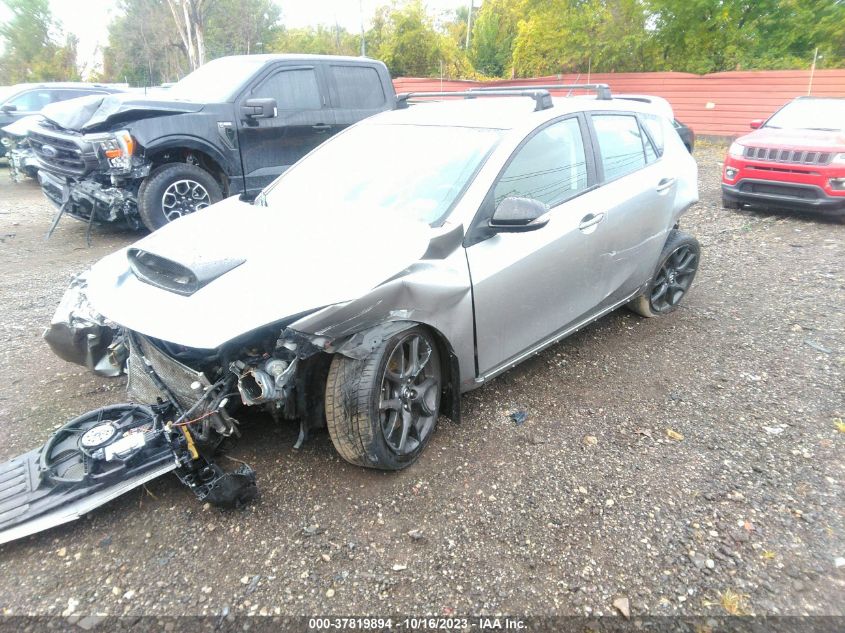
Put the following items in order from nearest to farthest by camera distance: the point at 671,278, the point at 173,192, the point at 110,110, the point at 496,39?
the point at 671,278 < the point at 110,110 < the point at 173,192 < the point at 496,39

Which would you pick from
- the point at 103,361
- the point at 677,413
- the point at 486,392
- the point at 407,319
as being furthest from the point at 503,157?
the point at 103,361

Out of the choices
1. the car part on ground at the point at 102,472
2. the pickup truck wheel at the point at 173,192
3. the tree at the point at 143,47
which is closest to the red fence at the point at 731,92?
the pickup truck wheel at the point at 173,192

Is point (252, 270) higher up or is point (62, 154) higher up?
point (62, 154)

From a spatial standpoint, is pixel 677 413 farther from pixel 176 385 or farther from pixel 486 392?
pixel 176 385

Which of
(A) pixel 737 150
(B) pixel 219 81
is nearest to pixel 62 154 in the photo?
(B) pixel 219 81

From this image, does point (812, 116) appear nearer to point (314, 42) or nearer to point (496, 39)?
point (496, 39)

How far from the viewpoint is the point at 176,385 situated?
8.83ft

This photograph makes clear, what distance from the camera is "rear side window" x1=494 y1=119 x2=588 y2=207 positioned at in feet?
10.6

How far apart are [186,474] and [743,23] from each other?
79.8ft

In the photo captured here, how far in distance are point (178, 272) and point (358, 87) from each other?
5.56 metres

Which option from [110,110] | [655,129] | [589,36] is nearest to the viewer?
[655,129]

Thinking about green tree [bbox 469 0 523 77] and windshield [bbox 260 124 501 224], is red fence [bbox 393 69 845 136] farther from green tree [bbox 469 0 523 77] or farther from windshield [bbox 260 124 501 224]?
windshield [bbox 260 124 501 224]

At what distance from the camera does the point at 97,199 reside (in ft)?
20.9

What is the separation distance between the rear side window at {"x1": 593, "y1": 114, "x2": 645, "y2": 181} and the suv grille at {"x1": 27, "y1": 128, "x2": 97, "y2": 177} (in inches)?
202
